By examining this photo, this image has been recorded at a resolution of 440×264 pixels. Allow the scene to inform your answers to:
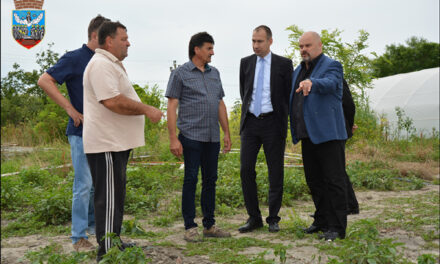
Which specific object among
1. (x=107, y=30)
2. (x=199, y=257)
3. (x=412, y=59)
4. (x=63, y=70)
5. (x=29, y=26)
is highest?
(x=412, y=59)

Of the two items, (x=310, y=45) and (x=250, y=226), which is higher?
(x=310, y=45)

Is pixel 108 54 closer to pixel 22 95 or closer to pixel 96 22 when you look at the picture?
pixel 96 22

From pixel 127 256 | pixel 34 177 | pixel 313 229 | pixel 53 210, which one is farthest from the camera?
pixel 34 177

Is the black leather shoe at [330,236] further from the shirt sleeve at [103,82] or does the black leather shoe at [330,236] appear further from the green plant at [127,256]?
the shirt sleeve at [103,82]

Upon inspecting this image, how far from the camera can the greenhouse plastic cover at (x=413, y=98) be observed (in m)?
18.4

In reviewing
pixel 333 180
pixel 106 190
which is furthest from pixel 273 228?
pixel 106 190

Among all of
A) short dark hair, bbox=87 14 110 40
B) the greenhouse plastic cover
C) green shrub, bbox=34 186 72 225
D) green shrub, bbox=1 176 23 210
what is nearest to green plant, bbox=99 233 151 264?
short dark hair, bbox=87 14 110 40

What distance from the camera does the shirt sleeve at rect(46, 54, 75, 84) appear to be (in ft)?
13.4

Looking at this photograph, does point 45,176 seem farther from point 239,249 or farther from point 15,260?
point 239,249

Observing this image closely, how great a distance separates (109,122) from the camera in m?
3.42

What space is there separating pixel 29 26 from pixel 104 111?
586cm

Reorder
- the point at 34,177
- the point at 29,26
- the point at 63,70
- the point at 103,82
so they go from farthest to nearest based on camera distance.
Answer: the point at 29,26
the point at 34,177
the point at 63,70
the point at 103,82

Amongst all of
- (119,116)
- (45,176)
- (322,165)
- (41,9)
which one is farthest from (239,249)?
(41,9)

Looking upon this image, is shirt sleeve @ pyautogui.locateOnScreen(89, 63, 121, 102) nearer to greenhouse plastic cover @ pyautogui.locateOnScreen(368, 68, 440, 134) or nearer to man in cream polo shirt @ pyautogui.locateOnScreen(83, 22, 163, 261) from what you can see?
man in cream polo shirt @ pyautogui.locateOnScreen(83, 22, 163, 261)
